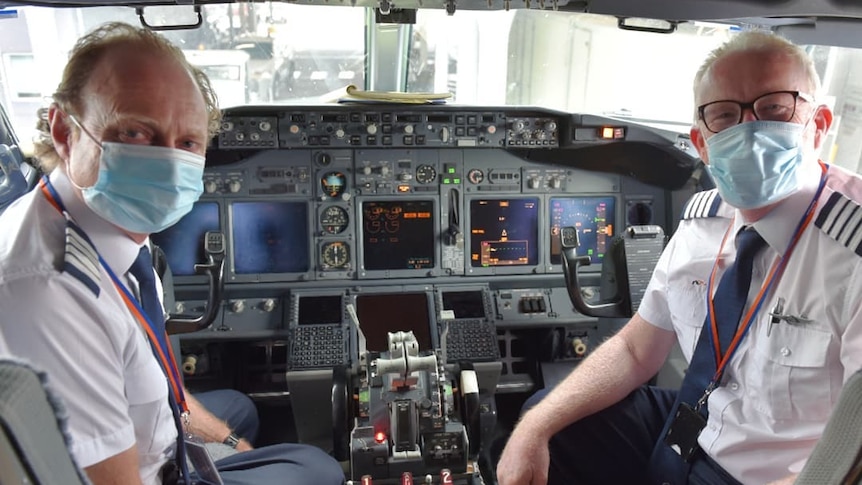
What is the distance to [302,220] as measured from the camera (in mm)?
3361

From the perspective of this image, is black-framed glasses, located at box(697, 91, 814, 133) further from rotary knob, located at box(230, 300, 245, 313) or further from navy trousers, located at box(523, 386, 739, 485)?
rotary knob, located at box(230, 300, 245, 313)

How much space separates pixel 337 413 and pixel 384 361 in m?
0.64

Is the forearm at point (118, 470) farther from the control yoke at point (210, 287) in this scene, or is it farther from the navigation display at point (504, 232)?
the navigation display at point (504, 232)

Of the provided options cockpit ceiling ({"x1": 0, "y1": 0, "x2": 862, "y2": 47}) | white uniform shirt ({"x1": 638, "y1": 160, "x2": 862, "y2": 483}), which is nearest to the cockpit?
cockpit ceiling ({"x1": 0, "y1": 0, "x2": 862, "y2": 47})

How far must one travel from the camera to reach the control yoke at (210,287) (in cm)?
294

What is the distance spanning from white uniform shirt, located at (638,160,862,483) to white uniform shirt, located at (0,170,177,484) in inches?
56.5

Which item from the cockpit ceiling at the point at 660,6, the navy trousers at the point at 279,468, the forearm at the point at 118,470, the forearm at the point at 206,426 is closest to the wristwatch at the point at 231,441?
the forearm at the point at 206,426

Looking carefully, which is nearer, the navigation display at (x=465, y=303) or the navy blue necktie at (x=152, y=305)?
the navy blue necktie at (x=152, y=305)

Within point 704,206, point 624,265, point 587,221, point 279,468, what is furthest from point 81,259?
point 587,221

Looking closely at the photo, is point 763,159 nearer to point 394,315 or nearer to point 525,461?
point 525,461

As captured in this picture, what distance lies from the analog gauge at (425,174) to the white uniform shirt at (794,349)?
183cm

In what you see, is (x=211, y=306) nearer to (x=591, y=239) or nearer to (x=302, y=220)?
(x=302, y=220)

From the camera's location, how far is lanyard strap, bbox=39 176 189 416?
1.32 metres

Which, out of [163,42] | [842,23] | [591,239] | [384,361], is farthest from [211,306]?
[842,23]
